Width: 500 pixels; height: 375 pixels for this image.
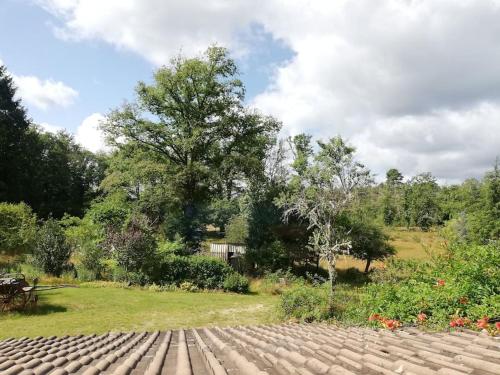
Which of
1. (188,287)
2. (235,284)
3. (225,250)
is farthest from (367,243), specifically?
(188,287)

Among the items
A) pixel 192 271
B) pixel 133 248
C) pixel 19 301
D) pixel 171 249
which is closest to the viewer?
pixel 19 301

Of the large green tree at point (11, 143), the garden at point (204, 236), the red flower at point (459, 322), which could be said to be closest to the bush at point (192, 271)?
the garden at point (204, 236)

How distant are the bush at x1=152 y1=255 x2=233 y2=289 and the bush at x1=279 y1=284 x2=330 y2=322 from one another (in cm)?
963

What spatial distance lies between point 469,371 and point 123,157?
109 ft

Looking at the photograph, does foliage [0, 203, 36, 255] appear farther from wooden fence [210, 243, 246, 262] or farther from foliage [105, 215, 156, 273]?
wooden fence [210, 243, 246, 262]

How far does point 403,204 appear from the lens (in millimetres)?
68125

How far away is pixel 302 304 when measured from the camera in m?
15.2

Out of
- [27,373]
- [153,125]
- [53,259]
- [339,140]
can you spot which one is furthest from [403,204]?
[27,373]

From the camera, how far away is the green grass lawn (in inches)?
554

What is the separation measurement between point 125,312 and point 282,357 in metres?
14.0

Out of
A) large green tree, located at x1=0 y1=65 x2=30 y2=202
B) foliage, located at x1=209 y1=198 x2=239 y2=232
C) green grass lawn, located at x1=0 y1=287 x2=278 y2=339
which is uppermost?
large green tree, located at x1=0 y1=65 x2=30 y2=202

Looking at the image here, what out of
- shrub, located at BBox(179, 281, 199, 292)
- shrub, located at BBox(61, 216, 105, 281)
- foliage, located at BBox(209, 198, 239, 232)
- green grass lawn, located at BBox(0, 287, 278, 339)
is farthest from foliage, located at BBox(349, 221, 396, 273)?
foliage, located at BBox(209, 198, 239, 232)

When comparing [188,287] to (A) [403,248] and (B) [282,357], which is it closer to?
(B) [282,357]

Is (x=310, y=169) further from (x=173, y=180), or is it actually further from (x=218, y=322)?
(x=218, y=322)
